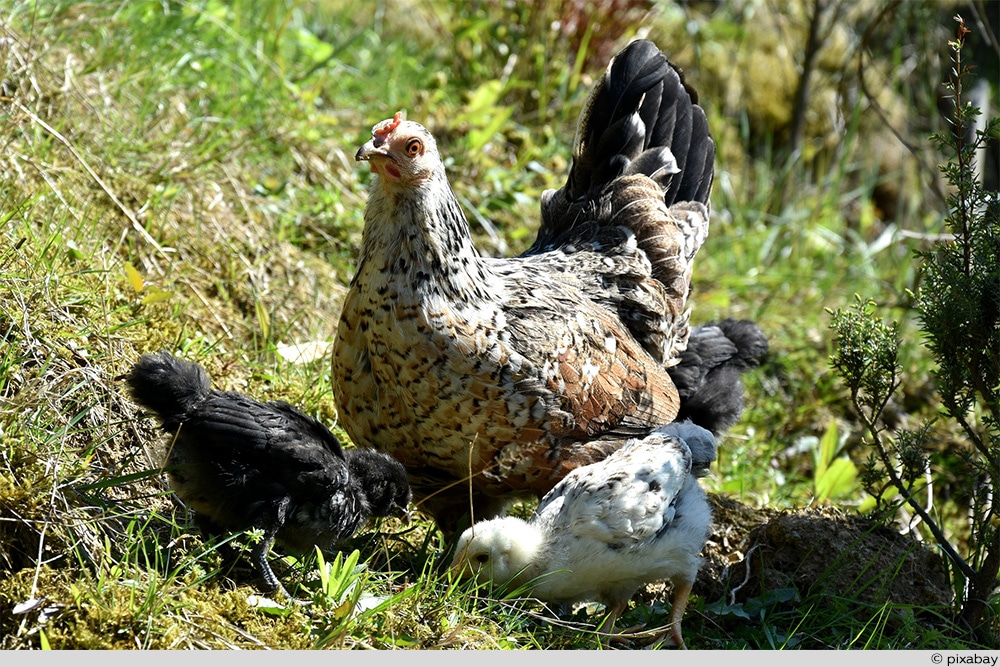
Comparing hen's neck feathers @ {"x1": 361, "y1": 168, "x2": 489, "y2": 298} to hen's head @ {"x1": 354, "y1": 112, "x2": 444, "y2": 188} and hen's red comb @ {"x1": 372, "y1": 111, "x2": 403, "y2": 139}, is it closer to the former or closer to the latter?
hen's head @ {"x1": 354, "y1": 112, "x2": 444, "y2": 188}

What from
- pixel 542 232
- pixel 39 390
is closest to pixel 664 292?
pixel 542 232

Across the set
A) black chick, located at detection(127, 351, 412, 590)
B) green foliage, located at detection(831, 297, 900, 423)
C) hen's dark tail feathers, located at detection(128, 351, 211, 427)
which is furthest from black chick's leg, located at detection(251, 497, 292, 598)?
green foliage, located at detection(831, 297, 900, 423)

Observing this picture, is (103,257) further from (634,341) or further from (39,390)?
(634,341)

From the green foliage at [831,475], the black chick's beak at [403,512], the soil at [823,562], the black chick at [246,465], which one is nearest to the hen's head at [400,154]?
the black chick at [246,465]

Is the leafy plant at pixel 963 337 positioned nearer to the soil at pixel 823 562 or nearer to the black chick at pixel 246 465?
the soil at pixel 823 562

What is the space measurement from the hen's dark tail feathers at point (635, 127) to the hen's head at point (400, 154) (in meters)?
1.59

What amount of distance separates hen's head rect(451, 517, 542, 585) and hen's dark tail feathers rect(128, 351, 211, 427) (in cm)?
112

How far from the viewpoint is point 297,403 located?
4.89m

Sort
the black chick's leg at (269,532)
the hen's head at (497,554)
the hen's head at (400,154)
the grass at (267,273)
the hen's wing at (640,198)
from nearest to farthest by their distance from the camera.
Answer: the grass at (267,273)
the black chick's leg at (269,532)
the hen's head at (497,554)
the hen's head at (400,154)
the hen's wing at (640,198)

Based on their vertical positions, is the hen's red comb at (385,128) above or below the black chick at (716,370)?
above

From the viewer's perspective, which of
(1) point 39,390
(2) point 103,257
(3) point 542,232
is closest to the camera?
(1) point 39,390

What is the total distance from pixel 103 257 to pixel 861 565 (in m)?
3.71

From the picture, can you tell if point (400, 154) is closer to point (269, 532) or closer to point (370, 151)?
point (370, 151)

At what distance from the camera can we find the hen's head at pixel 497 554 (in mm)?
3762
